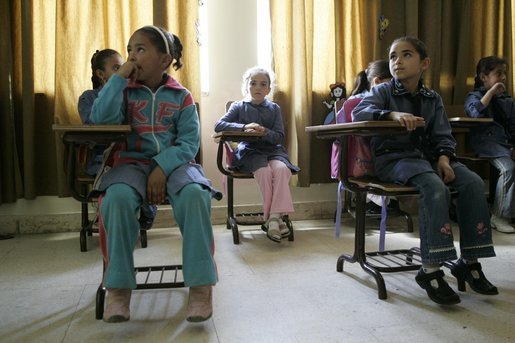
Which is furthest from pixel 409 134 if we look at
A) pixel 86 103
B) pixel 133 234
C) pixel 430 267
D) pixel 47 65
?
pixel 47 65

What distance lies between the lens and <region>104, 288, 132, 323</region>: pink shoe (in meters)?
1.29

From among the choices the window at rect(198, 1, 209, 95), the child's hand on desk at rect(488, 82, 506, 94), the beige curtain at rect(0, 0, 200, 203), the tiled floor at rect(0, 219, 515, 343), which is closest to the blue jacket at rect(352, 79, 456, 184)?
the tiled floor at rect(0, 219, 515, 343)

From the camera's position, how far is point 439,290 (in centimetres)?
148

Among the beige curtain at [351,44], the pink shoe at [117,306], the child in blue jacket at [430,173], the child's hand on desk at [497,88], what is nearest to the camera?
the pink shoe at [117,306]

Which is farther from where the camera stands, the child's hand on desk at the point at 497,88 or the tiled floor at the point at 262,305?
the child's hand on desk at the point at 497,88

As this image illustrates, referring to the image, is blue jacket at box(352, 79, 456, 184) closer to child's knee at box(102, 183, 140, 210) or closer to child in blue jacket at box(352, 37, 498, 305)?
child in blue jacket at box(352, 37, 498, 305)

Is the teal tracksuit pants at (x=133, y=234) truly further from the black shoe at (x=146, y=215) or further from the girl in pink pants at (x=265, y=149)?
the girl in pink pants at (x=265, y=149)

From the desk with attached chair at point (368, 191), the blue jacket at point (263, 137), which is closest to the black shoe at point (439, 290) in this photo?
the desk with attached chair at point (368, 191)

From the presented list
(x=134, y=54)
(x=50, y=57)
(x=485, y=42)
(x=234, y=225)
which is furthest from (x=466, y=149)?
(x=50, y=57)

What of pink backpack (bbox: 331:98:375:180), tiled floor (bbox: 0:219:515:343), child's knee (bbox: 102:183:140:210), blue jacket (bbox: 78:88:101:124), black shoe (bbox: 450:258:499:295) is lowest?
tiled floor (bbox: 0:219:515:343)

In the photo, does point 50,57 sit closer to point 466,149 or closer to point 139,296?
point 139,296

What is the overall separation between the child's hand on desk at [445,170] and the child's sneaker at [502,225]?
1.40 m

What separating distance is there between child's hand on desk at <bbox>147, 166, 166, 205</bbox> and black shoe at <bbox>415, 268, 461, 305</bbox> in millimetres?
969

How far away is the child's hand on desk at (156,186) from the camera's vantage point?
1.40m
